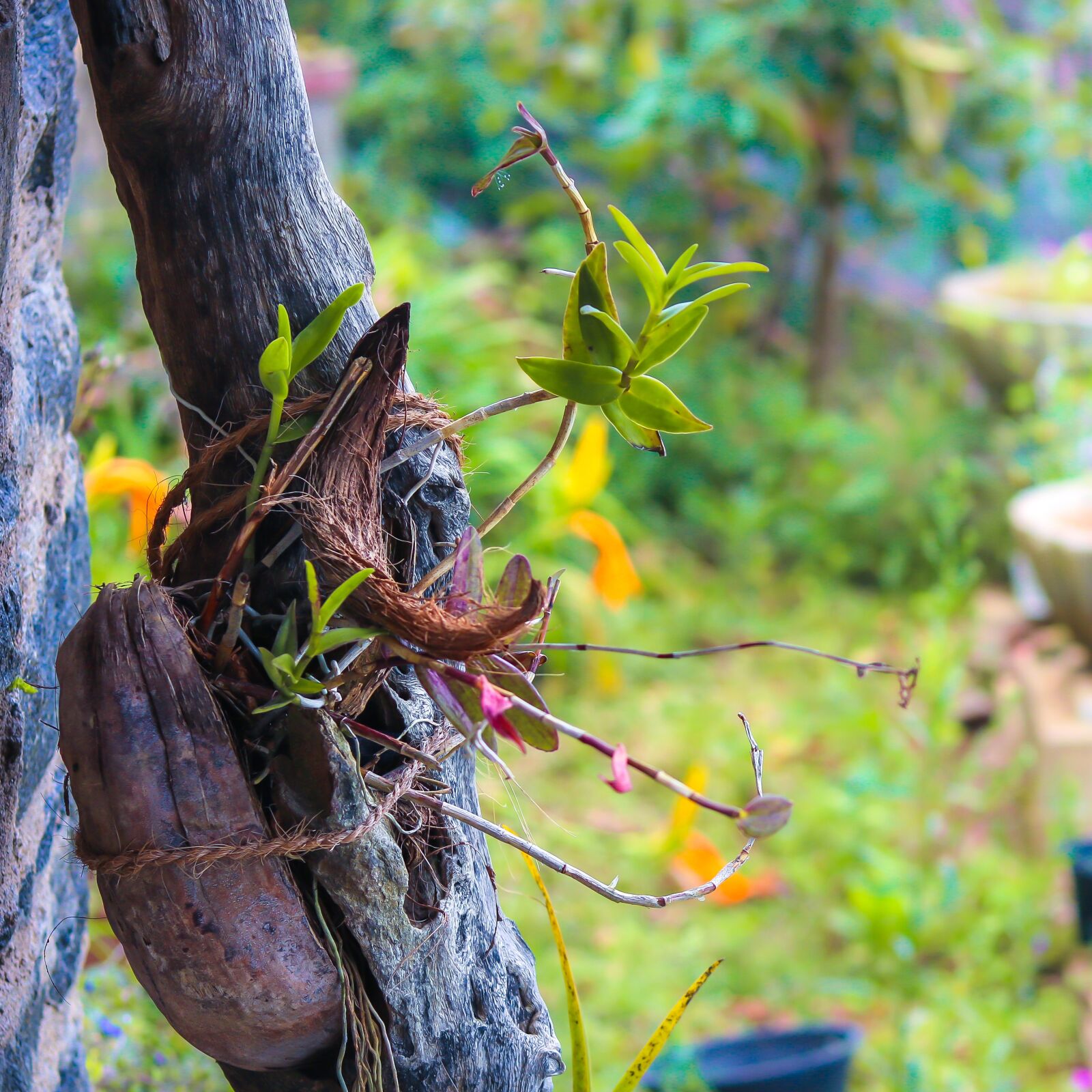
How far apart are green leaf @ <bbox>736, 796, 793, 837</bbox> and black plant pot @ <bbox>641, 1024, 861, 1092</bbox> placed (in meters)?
1.12

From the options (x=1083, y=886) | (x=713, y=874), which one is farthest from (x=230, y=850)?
(x=1083, y=886)

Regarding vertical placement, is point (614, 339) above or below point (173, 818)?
above

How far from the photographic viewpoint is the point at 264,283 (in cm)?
54

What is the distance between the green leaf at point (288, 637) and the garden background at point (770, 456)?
55 cm

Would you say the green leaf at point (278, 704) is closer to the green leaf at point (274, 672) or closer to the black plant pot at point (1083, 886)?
the green leaf at point (274, 672)

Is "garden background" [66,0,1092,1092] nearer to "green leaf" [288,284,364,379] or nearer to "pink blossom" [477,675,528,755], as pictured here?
"green leaf" [288,284,364,379]

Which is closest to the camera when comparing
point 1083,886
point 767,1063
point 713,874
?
point 767,1063

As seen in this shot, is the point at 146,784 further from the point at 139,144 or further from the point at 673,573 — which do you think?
the point at 673,573

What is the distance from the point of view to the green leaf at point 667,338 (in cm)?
51

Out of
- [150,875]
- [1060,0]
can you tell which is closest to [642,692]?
[150,875]

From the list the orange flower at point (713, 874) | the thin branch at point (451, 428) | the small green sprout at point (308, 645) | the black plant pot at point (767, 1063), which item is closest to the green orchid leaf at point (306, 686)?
the small green sprout at point (308, 645)

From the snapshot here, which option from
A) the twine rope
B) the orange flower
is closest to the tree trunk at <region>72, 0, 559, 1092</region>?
the twine rope

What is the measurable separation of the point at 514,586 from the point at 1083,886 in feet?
5.44

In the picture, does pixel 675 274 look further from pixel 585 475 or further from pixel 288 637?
pixel 585 475
